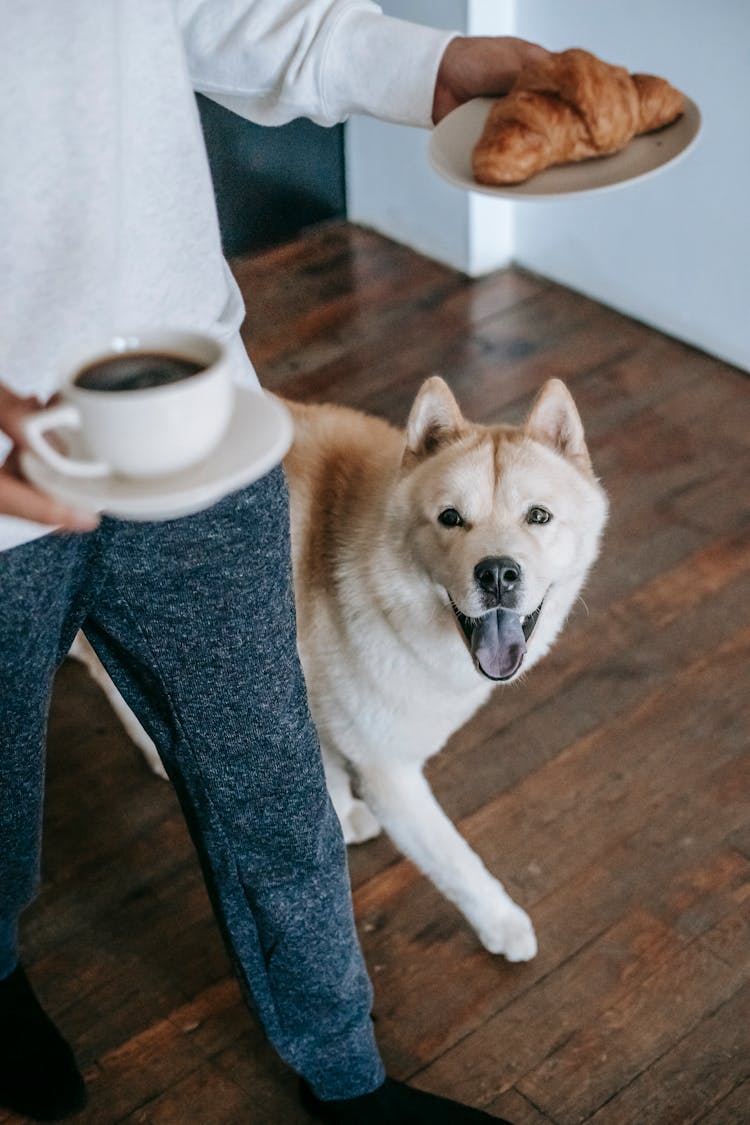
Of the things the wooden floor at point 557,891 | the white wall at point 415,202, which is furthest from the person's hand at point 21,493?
the white wall at point 415,202

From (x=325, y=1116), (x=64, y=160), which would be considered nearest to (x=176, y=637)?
(x=64, y=160)

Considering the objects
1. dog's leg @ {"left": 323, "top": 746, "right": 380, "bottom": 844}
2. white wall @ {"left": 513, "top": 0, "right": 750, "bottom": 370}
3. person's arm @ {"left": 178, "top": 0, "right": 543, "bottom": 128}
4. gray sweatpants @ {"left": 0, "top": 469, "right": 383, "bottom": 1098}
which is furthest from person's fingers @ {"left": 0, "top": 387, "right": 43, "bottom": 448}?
white wall @ {"left": 513, "top": 0, "right": 750, "bottom": 370}

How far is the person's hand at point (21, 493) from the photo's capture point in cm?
71

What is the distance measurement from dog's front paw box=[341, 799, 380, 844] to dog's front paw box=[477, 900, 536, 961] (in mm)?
250

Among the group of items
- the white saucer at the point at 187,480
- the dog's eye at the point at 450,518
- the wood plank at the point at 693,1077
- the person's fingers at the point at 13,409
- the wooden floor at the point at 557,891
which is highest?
the person's fingers at the point at 13,409

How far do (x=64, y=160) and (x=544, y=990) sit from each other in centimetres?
122

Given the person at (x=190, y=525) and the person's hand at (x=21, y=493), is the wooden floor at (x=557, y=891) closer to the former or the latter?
the person at (x=190, y=525)

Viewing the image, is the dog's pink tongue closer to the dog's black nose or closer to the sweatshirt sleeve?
the dog's black nose

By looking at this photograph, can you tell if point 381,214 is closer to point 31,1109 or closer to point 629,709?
point 629,709

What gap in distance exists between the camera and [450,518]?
1.41 m

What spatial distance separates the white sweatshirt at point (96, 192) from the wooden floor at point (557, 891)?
950 mm

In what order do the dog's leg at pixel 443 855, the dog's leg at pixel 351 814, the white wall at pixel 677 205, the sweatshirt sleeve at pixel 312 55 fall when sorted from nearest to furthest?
1. the sweatshirt sleeve at pixel 312 55
2. the dog's leg at pixel 443 855
3. the dog's leg at pixel 351 814
4. the white wall at pixel 677 205

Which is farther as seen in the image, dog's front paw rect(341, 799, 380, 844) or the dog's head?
dog's front paw rect(341, 799, 380, 844)

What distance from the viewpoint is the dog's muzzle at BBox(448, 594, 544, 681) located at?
141cm
